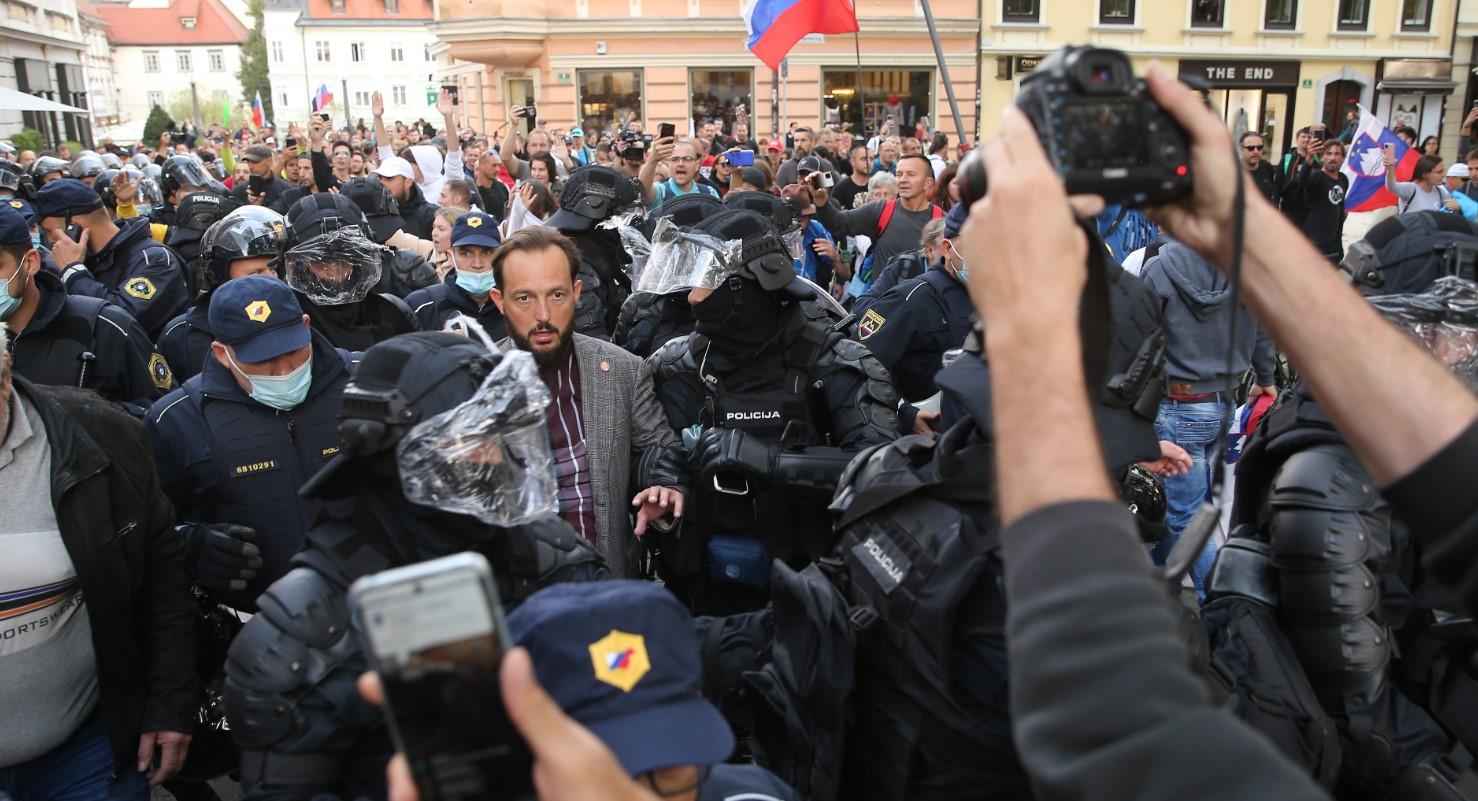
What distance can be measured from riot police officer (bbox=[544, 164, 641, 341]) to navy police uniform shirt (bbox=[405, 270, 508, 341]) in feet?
2.37

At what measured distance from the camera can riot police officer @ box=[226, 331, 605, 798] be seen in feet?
6.62

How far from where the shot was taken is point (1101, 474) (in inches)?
43.7

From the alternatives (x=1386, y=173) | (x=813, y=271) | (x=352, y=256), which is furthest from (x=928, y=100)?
(x=352, y=256)

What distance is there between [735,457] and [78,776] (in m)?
2.01

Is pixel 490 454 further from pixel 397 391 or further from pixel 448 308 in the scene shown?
pixel 448 308

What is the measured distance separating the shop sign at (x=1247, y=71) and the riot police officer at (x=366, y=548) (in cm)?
2761

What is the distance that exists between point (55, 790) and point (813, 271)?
601cm

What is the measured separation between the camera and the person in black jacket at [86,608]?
269 centimetres

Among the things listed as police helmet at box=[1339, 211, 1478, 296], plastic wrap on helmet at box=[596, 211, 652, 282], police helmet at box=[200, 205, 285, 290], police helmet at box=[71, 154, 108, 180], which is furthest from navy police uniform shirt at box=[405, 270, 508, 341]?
police helmet at box=[71, 154, 108, 180]

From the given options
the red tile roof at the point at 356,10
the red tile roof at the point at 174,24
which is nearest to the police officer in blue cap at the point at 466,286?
the red tile roof at the point at 356,10

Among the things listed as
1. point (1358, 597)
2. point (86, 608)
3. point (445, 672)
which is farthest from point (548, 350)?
point (445, 672)

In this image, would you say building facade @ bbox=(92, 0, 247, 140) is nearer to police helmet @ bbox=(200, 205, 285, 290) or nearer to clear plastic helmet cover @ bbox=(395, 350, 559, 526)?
police helmet @ bbox=(200, 205, 285, 290)

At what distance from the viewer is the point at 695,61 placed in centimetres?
2566

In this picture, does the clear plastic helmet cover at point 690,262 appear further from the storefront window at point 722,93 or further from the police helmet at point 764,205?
the storefront window at point 722,93
